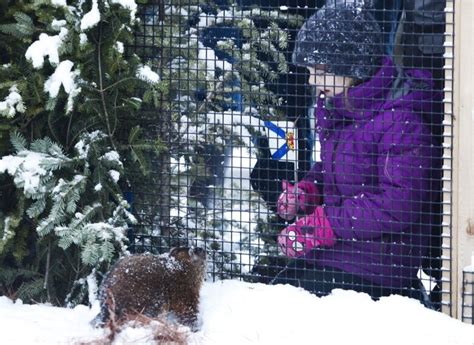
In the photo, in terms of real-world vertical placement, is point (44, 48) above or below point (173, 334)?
above

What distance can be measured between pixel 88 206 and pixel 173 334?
0.92 metres

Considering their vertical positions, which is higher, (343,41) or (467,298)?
(343,41)

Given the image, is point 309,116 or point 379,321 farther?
point 309,116

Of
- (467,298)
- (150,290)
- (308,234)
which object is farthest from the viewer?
(308,234)

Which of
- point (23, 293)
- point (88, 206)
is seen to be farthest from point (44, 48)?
point (23, 293)

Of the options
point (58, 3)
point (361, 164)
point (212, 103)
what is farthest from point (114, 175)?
point (361, 164)

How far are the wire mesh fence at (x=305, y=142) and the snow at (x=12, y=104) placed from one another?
722 millimetres

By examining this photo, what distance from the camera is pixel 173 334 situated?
474 centimetres

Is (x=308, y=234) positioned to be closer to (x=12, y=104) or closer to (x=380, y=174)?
(x=380, y=174)

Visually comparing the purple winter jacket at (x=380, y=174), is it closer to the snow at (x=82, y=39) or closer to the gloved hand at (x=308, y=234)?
the gloved hand at (x=308, y=234)

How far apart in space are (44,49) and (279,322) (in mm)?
1648

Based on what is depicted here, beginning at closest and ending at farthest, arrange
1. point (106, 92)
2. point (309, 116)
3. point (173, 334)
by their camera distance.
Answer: point (173, 334)
point (106, 92)
point (309, 116)

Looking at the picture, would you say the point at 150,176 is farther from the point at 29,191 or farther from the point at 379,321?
the point at 379,321

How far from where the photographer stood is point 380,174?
5.44 metres
